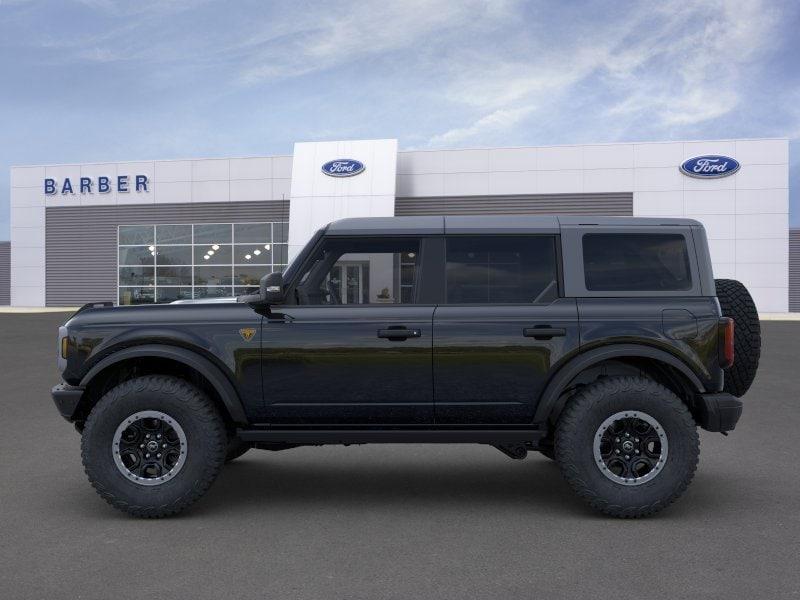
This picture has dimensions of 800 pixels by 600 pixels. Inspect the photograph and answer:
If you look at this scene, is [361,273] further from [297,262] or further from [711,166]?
[711,166]

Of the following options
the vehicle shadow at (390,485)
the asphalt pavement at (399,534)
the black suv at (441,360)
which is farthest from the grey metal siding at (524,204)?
the black suv at (441,360)

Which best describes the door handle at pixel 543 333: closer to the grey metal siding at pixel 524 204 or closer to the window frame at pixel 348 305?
the window frame at pixel 348 305

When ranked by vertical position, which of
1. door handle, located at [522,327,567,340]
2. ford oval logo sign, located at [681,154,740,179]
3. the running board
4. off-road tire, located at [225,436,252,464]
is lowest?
off-road tire, located at [225,436,252,464]

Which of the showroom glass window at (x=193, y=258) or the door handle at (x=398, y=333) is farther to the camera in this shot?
the showroom glass window at (x=193, y=258)

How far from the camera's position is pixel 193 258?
127ft

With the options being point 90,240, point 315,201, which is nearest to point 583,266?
point 315,201

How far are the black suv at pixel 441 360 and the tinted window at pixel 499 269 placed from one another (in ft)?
0.03

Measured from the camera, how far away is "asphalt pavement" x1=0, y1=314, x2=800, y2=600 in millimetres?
3754

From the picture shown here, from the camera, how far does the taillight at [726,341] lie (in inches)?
195

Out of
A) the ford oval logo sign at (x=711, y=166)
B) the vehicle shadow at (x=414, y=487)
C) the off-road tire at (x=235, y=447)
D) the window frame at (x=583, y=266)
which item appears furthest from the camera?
the ford oval logo sign at (x=711, y=166)

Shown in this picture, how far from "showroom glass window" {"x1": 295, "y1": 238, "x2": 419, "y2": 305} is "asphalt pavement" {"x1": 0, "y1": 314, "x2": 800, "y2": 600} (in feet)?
4.58

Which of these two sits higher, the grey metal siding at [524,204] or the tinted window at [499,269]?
the grey metal siding at [524,204]

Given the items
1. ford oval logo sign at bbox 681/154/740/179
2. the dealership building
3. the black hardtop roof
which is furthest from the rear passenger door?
ford oval logo sign at bbox 681/154/740/179

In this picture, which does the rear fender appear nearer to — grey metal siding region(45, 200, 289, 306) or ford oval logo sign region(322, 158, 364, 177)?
ford oval logo sign region(322, 158, 364, 177)
